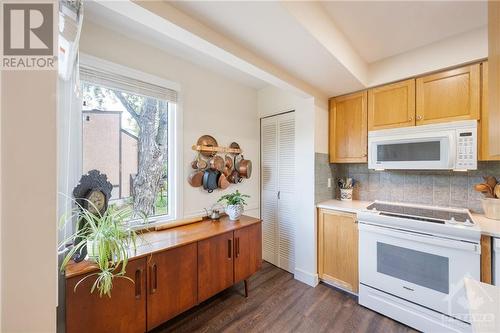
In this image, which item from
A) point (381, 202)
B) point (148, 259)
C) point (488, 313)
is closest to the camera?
point (488, 313)

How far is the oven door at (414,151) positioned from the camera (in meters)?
1.77

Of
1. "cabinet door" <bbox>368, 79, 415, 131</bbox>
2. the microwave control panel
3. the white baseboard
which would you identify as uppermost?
"cabinet door" <bbox>368, 79, 415, 131</bbox>

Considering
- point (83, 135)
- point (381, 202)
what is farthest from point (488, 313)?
point (83, 135)

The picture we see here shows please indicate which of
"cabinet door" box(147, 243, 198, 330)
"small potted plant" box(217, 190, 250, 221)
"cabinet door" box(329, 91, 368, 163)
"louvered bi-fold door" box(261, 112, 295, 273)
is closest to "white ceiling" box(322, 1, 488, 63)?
"cabinet door" box(329, 91, 368, 163)

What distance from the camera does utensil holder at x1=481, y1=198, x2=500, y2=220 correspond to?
170cm

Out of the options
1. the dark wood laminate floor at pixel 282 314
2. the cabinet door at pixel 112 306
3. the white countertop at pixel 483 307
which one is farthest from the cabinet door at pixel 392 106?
the cabinet door at pixel 112 306

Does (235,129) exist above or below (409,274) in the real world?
above

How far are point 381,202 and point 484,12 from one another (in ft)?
5.92

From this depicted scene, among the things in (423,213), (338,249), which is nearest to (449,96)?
(423,213)

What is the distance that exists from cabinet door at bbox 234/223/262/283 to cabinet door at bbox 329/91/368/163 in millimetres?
1319

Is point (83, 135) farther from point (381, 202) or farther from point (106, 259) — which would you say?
point (381, 202)

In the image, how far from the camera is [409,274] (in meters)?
1.75

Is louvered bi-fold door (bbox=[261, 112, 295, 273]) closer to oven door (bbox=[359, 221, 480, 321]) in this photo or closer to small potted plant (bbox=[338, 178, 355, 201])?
small potted plant (bbox=[338, 178, 355, 201])

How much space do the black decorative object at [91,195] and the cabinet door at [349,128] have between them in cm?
234
